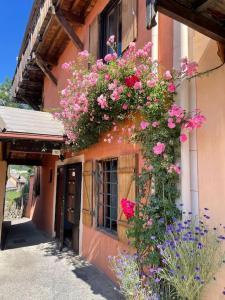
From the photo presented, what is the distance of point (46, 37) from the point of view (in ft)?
29.6

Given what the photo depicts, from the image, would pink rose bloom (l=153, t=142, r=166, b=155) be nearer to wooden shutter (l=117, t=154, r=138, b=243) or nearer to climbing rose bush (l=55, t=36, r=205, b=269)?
climbing rose bush (l=55, t=36, r=205, b=269)

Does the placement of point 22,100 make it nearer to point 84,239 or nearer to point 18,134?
point 18,134

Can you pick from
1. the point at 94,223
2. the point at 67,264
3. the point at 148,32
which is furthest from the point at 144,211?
the point at 67,264

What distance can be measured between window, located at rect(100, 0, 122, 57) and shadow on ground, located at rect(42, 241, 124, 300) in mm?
4887

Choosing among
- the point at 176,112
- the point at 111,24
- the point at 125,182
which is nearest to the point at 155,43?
the point at 176,112

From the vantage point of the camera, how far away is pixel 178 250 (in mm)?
2846

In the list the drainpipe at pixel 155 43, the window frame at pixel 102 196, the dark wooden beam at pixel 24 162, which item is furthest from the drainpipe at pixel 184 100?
the dark wooden beam at pixel 24 162

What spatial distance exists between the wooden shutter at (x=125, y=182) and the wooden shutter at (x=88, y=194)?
1.44 metres

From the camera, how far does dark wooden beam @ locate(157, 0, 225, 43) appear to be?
2.60 m

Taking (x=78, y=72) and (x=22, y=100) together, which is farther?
(x=22, y=100)

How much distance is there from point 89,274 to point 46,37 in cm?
769

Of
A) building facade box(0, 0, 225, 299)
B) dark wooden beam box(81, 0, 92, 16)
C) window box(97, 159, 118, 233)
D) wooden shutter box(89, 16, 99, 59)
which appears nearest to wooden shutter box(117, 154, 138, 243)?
building facade box(0, 0, 225, 299)

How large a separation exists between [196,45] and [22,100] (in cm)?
1351

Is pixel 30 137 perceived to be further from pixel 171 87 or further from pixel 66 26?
pixel 171 87
